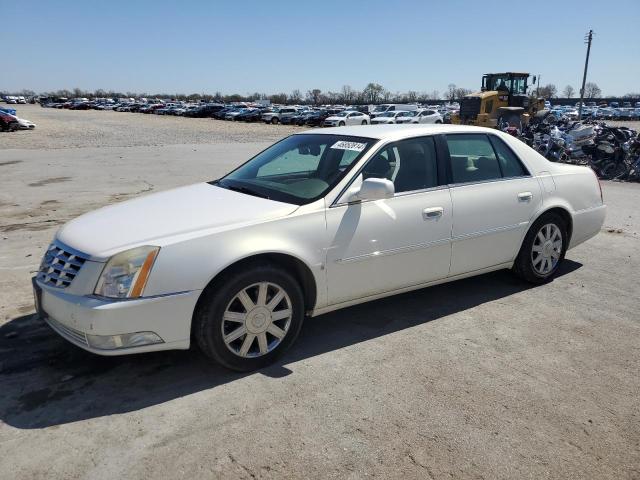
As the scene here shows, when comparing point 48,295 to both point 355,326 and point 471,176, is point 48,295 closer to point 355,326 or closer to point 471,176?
point 355,326

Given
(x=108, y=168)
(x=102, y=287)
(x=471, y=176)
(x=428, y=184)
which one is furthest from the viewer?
(x=108, y=168)

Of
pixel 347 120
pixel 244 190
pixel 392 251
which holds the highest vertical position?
pixel 244 190

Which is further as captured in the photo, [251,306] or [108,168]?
[108,168]

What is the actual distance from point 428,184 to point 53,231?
5277mm

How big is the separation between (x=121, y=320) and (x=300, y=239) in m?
1.22

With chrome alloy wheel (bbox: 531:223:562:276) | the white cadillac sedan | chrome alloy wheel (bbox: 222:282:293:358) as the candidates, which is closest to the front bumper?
the white cadillac sedan

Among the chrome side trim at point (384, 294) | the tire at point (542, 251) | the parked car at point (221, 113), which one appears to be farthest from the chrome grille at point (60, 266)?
the parked car at point (221, 113)

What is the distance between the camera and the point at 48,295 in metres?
3.28

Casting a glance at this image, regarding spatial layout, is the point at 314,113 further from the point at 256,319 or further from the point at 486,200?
the point at 256,319

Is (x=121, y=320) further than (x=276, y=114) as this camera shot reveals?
No

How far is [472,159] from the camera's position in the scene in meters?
4.63

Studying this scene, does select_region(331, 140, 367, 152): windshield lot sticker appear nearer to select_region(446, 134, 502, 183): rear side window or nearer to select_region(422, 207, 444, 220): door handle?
select_region(422, 207, 444, 220): door handle

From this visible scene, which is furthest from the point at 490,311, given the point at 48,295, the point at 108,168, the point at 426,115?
the point at 426,115

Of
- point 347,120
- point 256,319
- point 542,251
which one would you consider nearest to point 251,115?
point 347,120
